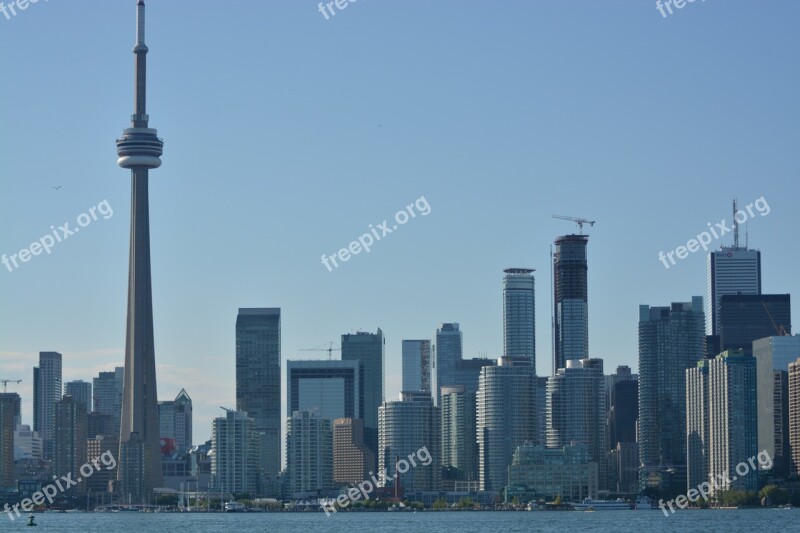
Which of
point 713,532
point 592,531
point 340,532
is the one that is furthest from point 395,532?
point 713,532

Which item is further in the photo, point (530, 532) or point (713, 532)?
point (530, 532)

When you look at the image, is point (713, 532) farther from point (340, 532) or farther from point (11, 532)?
point (11, 532)

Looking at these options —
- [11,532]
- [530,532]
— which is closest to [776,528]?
[530,532]

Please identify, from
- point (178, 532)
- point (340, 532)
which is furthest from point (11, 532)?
point (340, 532)

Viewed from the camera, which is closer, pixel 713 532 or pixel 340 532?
pixel 713 532

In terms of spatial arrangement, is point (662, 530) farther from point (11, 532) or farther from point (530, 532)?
point (11, 532)

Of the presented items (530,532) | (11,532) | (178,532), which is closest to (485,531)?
(530,532)

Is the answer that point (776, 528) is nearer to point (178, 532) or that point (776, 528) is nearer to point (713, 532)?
point (713, 532)
